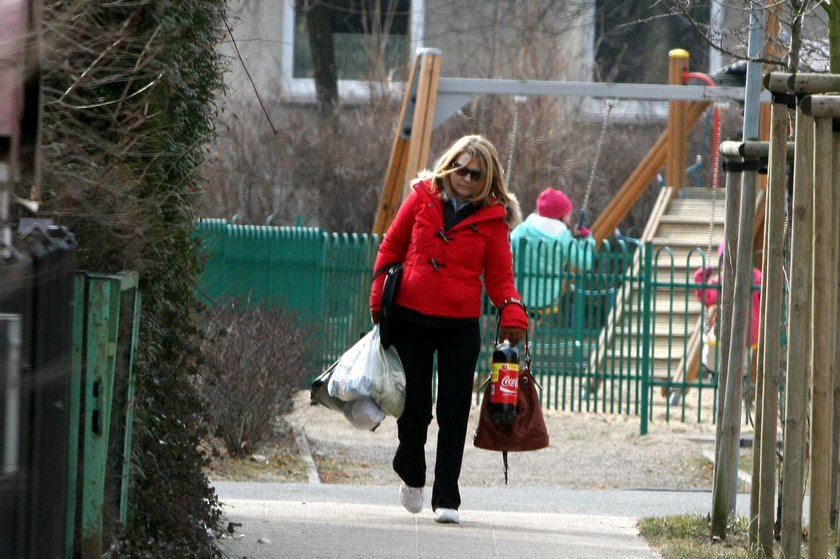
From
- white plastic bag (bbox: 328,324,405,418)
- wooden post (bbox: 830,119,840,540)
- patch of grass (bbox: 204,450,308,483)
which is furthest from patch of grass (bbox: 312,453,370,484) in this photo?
wooden post (bbox: 830,119,840,540)

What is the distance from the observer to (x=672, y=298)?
11.7 meters

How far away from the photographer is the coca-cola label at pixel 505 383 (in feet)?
19.4

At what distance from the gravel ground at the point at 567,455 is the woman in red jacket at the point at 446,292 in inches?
120

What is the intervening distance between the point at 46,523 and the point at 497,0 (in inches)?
636

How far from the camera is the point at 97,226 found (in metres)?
3.82

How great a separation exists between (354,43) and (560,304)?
35.0 ft

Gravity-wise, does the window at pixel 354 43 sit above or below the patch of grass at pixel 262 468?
above

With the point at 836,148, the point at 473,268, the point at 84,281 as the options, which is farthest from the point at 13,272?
the point at 473,268

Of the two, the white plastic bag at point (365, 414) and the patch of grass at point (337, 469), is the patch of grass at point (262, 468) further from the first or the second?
the white plastic bag at point (365, 414)

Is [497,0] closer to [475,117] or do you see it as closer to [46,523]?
[475,117]

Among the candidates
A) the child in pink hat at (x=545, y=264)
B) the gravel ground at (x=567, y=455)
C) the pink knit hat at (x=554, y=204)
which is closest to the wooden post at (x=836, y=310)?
the gravel ground at (x=567, y=455)

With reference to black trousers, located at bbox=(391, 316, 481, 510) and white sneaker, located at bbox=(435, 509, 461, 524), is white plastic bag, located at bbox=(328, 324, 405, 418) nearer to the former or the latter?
black trousers, located at bbox=(391, 316, 481, 510)

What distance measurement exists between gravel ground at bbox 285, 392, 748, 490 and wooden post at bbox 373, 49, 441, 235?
2292mm

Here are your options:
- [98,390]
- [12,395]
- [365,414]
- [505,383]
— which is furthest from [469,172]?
[12,395]
